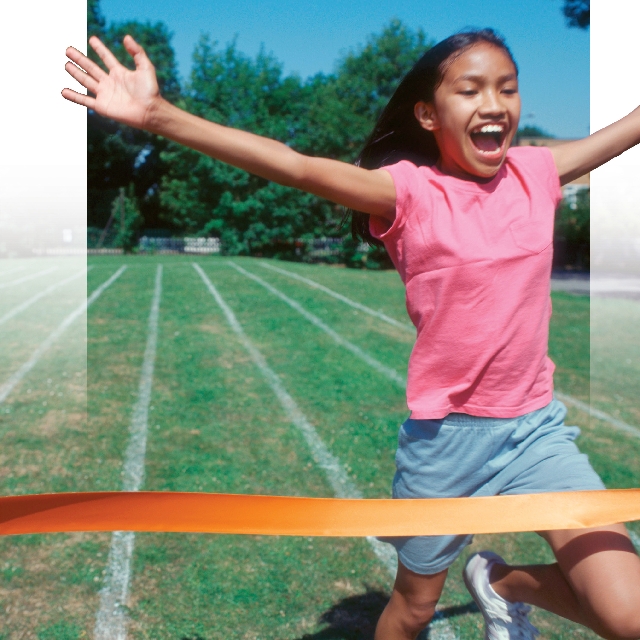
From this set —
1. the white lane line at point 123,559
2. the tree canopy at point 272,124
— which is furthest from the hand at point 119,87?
the tree canopy at point 272,124

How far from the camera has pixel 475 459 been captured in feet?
7.72

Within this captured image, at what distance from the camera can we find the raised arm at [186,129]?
199 centimetres

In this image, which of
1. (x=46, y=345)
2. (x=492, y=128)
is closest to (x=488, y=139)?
(x=492, y=128)

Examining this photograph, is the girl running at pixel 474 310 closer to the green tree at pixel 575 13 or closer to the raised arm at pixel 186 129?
the raised arm at pixel 186 129

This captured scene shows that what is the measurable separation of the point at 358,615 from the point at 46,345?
7.88 metres

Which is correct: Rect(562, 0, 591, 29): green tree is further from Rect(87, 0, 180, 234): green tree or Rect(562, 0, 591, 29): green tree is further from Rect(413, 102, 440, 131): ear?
Rect(87, 0, 180, 234): green tree

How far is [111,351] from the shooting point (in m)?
9.73

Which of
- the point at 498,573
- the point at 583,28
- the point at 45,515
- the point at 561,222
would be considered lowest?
the point at 498,573

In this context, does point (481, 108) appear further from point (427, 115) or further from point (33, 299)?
point (33, 299)

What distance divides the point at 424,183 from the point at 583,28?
1652 centimetres

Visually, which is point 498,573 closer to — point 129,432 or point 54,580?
point 54,580

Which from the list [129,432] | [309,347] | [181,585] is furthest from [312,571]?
[309,347]

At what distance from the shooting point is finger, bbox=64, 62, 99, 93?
2092 mm

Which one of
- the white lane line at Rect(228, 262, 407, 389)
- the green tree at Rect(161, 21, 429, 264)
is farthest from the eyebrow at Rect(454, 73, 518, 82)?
the green tree at Rect(161, 21, 429, 264)
